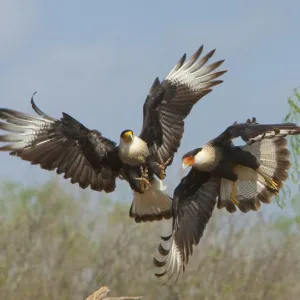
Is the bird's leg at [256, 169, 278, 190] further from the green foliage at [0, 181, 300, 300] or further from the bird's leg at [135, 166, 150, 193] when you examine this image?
the green foliage at [0, 181, 300, 300]

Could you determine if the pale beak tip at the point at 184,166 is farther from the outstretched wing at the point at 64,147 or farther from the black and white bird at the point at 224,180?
the outstretched wing at the point at 64,147

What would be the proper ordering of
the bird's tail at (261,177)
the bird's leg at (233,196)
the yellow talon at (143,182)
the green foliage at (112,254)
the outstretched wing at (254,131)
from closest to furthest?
the outstretched wing at (254,131), the yellow talon at (143,182), the bird's tail at (261,177), the bird's leg at (233,196), the green foliage at (112,254)

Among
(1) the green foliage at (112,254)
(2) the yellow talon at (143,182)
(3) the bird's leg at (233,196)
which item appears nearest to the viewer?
(2) the yellow talon at (143,182)

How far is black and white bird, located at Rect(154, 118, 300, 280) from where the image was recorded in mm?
10805

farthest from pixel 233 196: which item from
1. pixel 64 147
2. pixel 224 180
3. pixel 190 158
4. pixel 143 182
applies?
pixel 64 147

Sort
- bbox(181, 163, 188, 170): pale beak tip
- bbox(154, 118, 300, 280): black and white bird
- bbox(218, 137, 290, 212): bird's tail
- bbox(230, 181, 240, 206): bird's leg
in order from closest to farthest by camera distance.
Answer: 1. bbox(181, 163, 188, 170): pale beak tip
2. bbox(154, 118, 300, 280): black and white bird
3. bbox(218, 137, 290, 212): bird's tail
4. bbox(230, 181, 240, 206): bird's leg

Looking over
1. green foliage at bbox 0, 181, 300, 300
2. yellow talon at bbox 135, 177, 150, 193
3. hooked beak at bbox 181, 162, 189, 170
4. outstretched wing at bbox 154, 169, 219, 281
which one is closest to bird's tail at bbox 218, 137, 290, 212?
outstretched wing at bbox 154, 169, 219, 281

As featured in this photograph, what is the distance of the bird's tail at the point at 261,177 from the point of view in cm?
1114

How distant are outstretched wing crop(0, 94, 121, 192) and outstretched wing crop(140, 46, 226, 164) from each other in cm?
46

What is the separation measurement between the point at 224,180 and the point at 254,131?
1.07 m

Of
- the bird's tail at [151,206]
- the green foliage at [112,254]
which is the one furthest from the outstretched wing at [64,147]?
the green foliage at [112,254]

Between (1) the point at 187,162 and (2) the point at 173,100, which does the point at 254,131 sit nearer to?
(1) the point at 187,162

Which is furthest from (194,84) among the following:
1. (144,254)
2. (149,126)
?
(144,254)

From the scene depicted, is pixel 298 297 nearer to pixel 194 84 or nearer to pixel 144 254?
pixel 144 254
